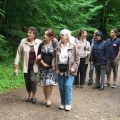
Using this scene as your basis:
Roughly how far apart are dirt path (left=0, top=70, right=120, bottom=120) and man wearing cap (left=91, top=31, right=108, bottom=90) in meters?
0.71

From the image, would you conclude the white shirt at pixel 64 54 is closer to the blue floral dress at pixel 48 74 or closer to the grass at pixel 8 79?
the blue floral dress at pixel 48 74

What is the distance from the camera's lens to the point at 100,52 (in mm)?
11273

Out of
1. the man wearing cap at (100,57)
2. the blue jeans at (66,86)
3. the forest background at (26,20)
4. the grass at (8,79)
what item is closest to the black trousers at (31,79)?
the blue jeans at (66,86)

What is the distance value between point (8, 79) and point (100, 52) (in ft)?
10.6

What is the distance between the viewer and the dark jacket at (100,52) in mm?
11242

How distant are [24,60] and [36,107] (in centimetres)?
123

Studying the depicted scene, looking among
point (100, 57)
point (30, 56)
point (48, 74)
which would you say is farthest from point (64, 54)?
point (100, 57)

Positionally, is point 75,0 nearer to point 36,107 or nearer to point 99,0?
point 99,0

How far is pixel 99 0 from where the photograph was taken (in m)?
24.8

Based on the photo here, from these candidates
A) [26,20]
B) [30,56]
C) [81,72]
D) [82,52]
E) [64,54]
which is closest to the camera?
[64,54]

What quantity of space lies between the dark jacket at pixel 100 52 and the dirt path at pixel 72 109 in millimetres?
1138

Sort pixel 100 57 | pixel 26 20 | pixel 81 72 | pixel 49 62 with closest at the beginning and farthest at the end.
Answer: pixel 49 62 → pixel 100 57 → pixel 81 72 → pixel 26 20

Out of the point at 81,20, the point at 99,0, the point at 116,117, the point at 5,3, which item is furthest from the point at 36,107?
the point at 99,0

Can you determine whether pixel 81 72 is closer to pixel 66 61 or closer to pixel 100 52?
pixel 100 52
